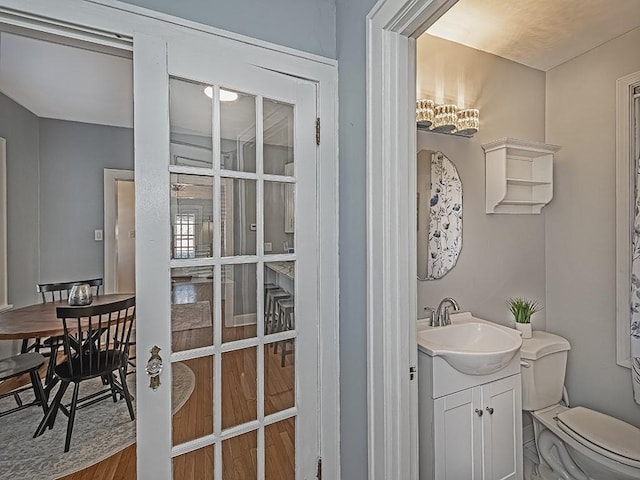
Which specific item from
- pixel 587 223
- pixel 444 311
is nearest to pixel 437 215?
pixel 444 311

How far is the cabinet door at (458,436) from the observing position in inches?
59.4

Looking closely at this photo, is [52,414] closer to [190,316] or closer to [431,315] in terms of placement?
[190,316]

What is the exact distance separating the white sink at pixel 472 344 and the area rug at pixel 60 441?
78.7 inches

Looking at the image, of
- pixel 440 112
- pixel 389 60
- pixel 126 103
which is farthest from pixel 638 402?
pixel 126 103

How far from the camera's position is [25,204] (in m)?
3.67

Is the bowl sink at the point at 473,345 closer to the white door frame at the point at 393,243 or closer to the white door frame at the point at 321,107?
the white door frame at the point at 393,243

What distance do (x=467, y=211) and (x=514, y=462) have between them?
1354 mm

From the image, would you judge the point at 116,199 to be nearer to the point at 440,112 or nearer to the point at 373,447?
the point at 440,112

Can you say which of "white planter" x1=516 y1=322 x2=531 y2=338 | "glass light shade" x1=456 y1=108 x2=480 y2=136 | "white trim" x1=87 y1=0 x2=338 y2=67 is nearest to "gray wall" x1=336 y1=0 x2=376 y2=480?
"white trim" x1=87 y1=0 x2=338 y2=67

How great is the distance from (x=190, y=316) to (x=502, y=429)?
1543mm

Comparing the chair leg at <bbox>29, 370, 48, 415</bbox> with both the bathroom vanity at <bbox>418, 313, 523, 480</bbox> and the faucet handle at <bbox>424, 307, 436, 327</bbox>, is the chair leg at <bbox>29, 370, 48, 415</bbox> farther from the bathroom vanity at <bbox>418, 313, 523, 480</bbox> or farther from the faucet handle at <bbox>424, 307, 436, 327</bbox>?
the faucet handle at <bbox>424, 307, 436, 327</bbox>

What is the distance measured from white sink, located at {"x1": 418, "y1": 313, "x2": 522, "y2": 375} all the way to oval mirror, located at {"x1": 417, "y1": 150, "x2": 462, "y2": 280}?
0.32 meters

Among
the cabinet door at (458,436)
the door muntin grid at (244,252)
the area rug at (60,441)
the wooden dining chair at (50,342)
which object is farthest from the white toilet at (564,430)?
the wooden dining chair at (50,342)

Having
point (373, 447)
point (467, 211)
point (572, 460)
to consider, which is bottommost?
point (572, 460)
